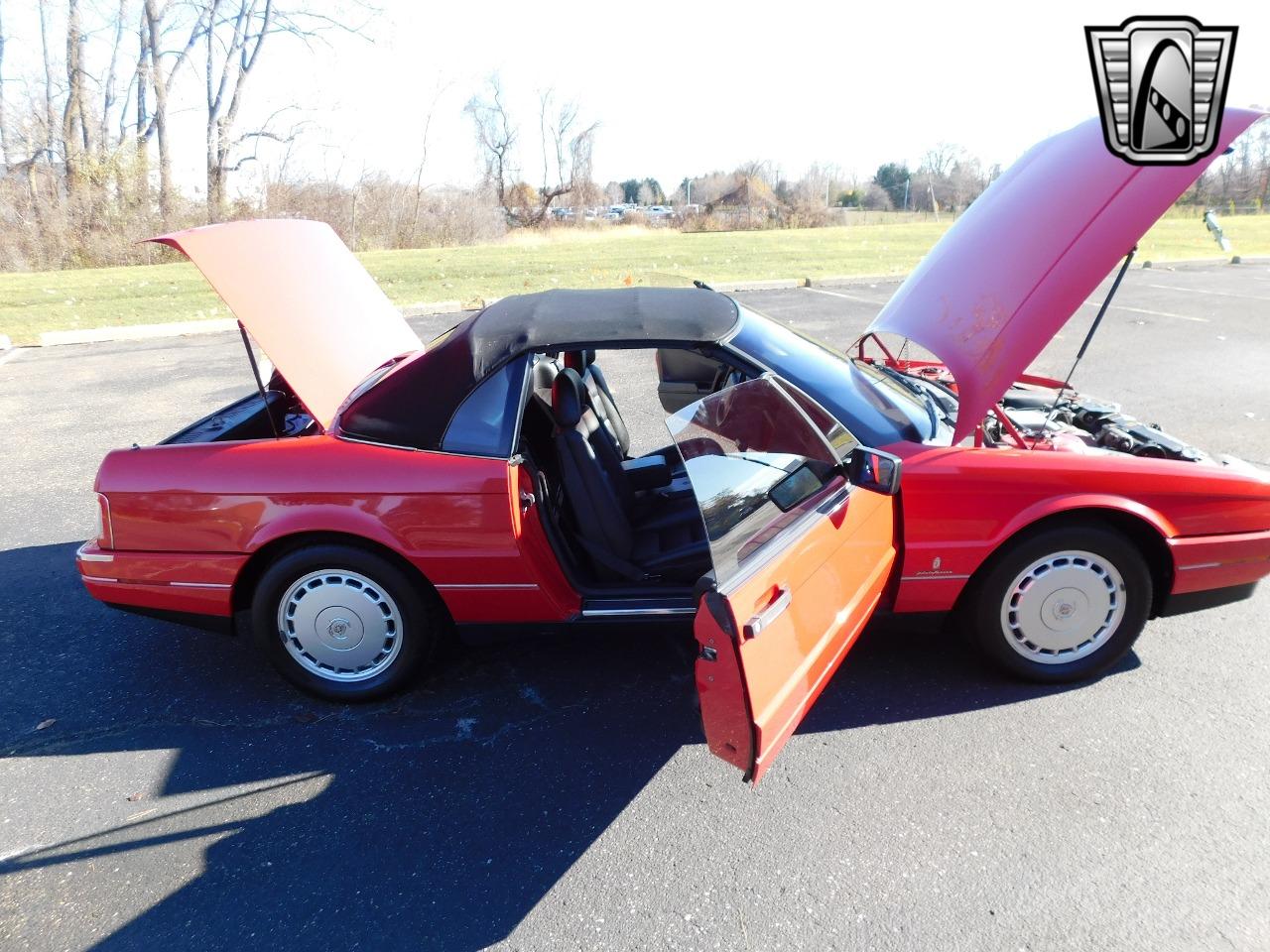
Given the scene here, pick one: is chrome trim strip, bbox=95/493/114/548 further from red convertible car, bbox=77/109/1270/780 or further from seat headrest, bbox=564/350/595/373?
seat headrest, bbox=564/350/595/373

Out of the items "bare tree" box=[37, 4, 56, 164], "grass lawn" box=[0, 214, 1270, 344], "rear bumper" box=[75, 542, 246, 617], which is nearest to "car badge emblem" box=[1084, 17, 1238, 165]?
"rear bumper" box=[75, 542, 246, 617]

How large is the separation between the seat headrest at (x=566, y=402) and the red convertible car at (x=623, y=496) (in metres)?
0.01

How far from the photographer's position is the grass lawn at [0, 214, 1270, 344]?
14.1m

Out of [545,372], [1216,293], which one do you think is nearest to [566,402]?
[545,372]

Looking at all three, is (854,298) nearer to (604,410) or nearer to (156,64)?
(604,410)

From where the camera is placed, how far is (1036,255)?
10.6ft

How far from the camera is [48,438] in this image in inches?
284

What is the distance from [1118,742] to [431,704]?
2.52m

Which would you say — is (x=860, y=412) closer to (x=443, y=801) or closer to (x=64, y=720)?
(x=443, y=801)

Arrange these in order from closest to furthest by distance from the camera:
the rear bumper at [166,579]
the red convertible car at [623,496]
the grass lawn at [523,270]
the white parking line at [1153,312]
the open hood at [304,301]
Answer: the red convertible car at [623,496]
the rear bumper at [166,579]
the open hood at [304,301]
the white parking line at [1153,312]
the grass lawn at [523,270]

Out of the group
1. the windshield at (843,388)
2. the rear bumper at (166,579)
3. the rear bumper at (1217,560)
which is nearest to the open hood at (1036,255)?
the windshield at (843,388)

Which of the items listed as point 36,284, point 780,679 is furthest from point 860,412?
point 36,284

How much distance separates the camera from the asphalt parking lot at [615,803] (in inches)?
95.0

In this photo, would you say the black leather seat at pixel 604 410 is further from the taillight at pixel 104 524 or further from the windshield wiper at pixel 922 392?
the taillight at pixel 104 524
